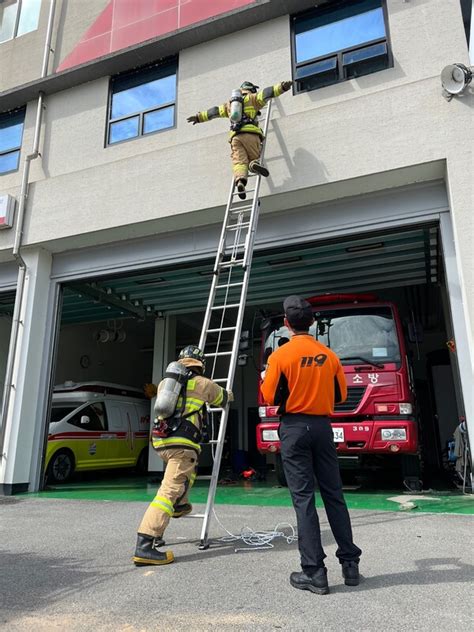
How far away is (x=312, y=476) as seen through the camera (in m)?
2.93

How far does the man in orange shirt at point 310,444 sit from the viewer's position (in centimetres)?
279

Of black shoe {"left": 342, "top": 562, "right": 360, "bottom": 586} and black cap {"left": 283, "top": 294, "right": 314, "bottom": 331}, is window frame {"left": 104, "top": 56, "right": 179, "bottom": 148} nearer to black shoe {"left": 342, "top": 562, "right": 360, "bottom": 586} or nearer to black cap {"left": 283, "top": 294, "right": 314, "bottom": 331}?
black cap {"left": 283, "top": 294, "right": 314, "bottom": 331}

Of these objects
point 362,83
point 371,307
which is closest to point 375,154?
point 362,83

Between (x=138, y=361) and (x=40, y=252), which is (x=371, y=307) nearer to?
(x=40, y=252)

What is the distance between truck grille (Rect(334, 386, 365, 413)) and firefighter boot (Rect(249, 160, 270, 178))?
3.10m

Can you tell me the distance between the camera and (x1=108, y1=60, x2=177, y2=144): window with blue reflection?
827cm

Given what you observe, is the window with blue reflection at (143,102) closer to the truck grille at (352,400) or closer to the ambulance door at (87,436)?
the truck grille at (352,400)

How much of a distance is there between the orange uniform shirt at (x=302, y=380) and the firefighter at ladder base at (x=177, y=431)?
0.82 m

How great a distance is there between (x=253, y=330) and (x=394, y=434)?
3145 mm

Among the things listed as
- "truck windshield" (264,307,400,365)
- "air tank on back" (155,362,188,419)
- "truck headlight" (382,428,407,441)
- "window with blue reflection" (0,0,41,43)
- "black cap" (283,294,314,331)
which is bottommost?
"truck headlight" (382,428,407,441)

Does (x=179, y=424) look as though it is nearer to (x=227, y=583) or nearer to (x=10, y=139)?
(x=227, y=583)

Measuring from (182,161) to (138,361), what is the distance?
1107 centimetres

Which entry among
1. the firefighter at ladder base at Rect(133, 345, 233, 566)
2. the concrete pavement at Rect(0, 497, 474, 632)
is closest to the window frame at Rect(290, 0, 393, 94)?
the firefighter at ladder base at Rect(133, 345, 233, 566)

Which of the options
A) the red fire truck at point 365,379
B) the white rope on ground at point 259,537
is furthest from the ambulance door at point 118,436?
the white rope on ground at point 259,537
